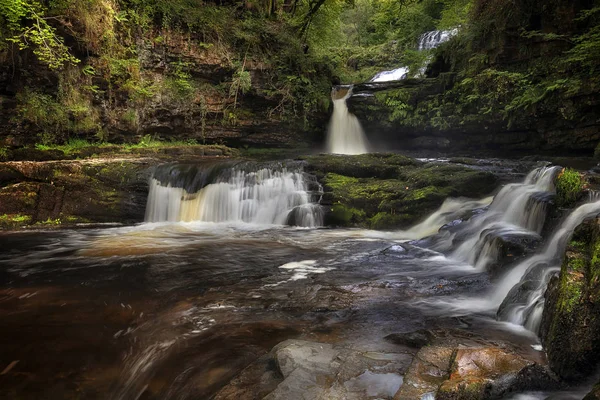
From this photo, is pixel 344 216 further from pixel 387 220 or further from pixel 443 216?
pixel 443 216

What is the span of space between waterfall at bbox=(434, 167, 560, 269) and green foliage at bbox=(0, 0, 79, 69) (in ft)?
39.6

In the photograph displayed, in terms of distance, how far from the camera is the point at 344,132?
16984mm

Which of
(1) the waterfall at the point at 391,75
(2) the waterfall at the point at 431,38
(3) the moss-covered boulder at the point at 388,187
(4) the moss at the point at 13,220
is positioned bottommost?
(4) the moss at the point at 13,220

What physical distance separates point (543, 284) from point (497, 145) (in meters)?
10.7

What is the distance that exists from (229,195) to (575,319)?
30.8 ft

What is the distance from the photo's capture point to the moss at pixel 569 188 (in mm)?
5566

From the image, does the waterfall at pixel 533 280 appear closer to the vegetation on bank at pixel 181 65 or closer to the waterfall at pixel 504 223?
the waterfall at pixel 504 223

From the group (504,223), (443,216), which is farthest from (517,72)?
(504,223)

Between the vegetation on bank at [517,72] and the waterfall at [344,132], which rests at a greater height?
the vegetation on bank at [517,72]

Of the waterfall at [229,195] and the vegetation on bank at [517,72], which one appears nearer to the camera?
the vegetation on bank at [517,72]

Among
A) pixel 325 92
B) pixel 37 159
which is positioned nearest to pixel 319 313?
pixel 37 159

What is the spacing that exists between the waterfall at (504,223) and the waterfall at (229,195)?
441 centimetres

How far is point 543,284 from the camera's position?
4.20 meters

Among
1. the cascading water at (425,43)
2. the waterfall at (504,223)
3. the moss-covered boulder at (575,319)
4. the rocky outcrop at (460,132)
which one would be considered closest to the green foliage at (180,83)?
the rocky outcrop at (460,132)
